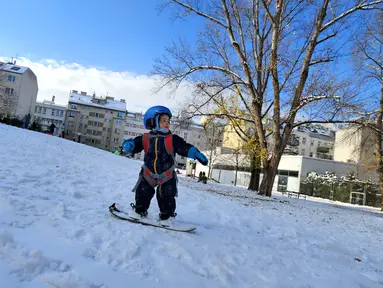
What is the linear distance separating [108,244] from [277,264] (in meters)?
2.06

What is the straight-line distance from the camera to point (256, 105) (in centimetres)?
1484

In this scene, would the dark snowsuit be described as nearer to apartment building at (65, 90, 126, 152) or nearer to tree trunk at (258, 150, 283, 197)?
tree trunk at (258, 150, 283, 197)

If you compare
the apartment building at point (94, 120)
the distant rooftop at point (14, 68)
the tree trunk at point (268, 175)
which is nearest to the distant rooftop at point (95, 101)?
the apartment building at point (94, 120)

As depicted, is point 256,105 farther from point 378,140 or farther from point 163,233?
point 163,233

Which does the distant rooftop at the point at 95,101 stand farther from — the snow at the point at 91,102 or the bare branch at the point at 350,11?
the bare branch at the point at 350,11

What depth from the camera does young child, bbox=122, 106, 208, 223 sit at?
14.0ft

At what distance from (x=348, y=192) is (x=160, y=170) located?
31131 millimetres

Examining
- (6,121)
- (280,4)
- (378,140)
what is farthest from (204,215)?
(6,121)

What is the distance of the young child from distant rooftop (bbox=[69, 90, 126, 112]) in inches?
3422

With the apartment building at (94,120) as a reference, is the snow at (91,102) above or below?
above

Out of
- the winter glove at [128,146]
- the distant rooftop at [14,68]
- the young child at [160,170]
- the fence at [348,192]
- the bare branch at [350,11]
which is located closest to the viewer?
the young child at [160,170]

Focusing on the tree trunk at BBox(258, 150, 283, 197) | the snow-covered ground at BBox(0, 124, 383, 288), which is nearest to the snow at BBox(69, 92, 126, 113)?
the tree trunk at BBox(258, 150, 283, 197)

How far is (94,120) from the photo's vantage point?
8625cm

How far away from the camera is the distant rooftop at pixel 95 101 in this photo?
8675 centimetres
